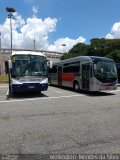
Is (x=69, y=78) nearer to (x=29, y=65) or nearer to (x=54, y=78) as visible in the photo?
(x=54, y=78)

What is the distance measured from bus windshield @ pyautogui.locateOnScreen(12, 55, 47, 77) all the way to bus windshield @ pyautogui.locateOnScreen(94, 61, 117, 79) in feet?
11.9

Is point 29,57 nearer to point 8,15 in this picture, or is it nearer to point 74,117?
point 74,117

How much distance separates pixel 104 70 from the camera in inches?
720

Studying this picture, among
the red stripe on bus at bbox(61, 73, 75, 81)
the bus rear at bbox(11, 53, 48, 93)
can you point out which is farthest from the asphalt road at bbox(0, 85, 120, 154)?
the red stripe on bus at bbox(61, 73, 75, 81)

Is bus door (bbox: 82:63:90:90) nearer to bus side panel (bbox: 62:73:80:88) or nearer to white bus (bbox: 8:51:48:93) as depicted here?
bus side panel (bbox: 62:73:80:88)

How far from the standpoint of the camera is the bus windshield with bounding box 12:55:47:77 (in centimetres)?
1642

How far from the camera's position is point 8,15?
186 feet

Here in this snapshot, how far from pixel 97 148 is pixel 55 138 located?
1320mm

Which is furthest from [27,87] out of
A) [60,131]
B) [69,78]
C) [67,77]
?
[60,131]

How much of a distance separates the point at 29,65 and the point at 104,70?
5316 millimetres

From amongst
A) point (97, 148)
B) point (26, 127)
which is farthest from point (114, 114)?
point (97, 148)

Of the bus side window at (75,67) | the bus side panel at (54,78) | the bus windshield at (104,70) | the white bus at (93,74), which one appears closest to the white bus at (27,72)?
the white bus at (93,74)

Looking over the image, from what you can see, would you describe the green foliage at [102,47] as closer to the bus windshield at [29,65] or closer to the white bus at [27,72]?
the bus windshield at [29,65]

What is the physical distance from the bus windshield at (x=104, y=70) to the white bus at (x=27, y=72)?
3621mm
